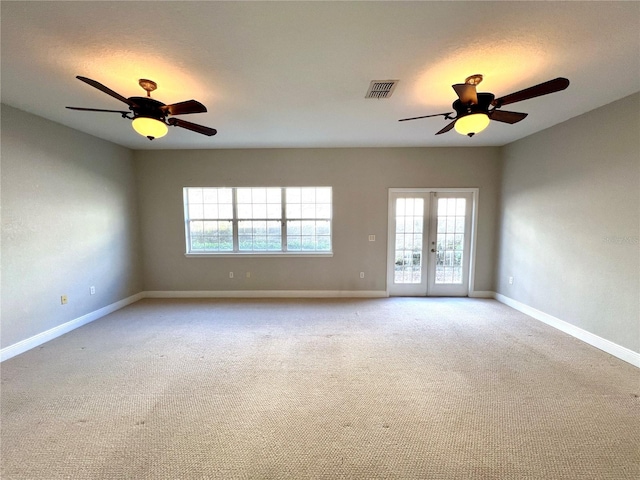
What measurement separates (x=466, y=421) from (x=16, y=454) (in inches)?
119

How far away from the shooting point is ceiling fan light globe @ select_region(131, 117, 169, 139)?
2.18 metres

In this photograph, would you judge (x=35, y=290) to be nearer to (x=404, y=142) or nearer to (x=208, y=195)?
(x=208, y=195)

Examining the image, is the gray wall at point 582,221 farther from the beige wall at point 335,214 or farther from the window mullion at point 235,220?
the window mullion at point 235,220

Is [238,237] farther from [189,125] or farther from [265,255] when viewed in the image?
[189,125]

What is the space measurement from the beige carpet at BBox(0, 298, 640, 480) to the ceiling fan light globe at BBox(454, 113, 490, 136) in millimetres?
2278

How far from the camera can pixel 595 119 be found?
2900 mm

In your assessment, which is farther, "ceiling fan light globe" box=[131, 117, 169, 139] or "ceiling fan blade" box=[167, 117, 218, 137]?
"ceiling fan blade" box=[167, 117, 218, 137]

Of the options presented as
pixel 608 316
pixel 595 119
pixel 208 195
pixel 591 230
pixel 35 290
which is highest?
pixel 595 119

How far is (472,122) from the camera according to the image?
2133 mm

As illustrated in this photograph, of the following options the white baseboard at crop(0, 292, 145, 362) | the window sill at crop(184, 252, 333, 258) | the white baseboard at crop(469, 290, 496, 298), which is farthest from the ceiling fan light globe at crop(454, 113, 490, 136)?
the white baseboard at crop(0, 292, 145, 362)

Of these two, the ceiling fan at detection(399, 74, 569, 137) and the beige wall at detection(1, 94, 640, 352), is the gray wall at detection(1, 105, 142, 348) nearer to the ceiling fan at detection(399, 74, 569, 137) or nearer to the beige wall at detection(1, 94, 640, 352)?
the beige wall at detection(1, 94, 640, 352)

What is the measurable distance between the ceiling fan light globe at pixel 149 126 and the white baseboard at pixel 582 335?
514cm

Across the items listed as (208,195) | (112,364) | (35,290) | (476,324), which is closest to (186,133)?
(208,195)

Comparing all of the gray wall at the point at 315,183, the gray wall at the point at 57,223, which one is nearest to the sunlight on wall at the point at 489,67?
the gray wall at the point at 315,183
